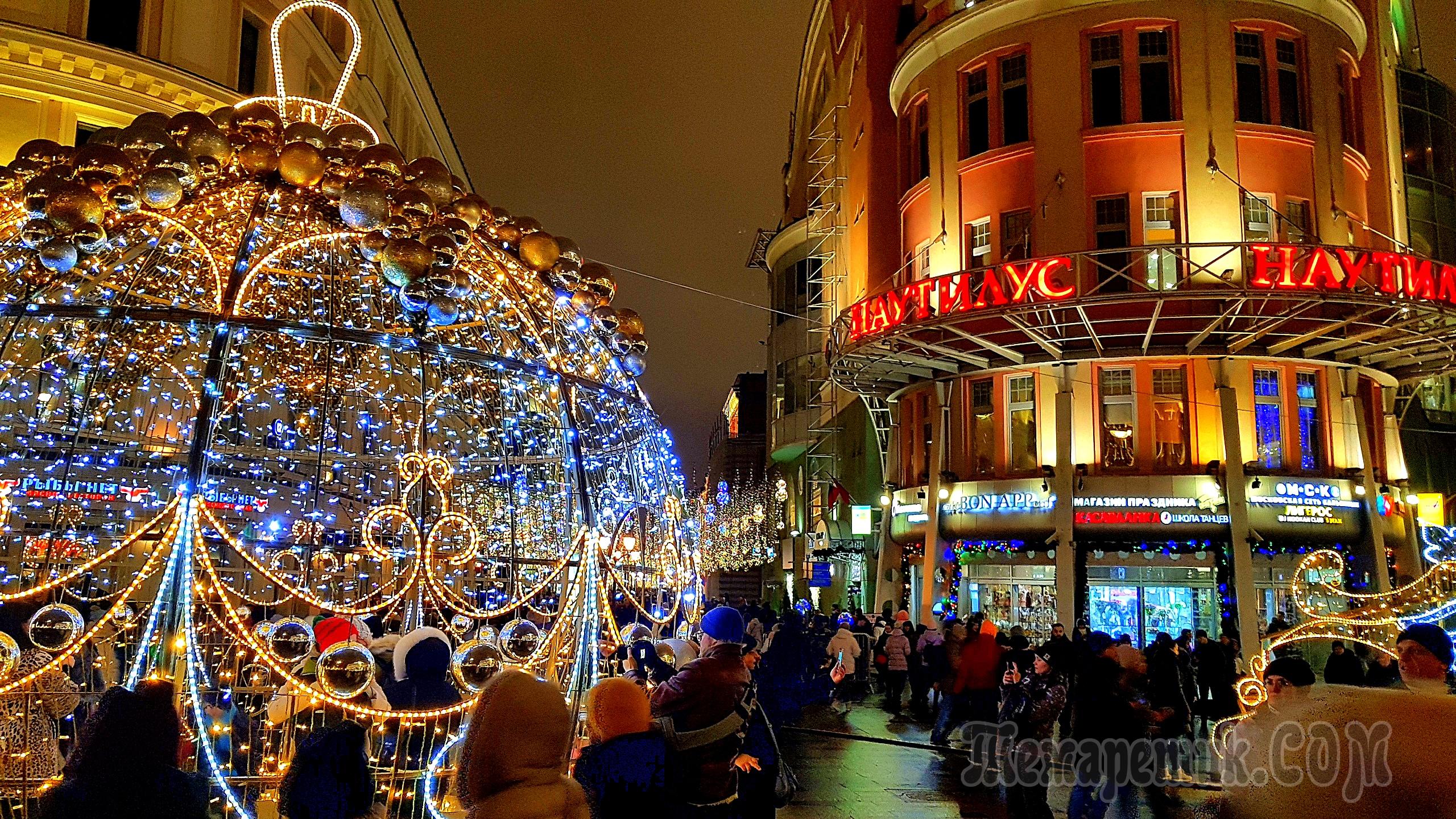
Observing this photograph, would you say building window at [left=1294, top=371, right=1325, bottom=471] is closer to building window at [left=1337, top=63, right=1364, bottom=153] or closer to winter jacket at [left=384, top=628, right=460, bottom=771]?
building window at [left=1337, top=63, right=1364, bottom=153]

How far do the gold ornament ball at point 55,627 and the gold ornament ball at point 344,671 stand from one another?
119 cm

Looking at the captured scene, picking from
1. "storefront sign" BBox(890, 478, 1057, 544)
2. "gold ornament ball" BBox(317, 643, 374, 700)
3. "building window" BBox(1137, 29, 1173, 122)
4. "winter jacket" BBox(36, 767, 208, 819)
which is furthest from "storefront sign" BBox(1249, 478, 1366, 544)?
"winter jacket" BBox(36, 767, 208, 819)

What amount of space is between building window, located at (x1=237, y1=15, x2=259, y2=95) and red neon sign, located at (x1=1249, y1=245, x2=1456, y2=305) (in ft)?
68.6

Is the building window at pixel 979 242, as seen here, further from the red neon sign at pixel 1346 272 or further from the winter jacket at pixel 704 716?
the winter jacket at pixel 704 716

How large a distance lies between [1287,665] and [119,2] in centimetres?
2342

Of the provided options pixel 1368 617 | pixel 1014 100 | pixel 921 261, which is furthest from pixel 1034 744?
pixel 1014 100

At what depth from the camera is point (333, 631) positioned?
785cm

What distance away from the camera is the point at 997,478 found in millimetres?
23594

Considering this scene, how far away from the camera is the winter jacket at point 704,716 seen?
4.80 m

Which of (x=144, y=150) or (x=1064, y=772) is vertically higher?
(x=144, y=150)

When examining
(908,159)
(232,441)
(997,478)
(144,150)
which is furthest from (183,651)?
(908,159)

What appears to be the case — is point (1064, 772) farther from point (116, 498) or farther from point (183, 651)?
point (116, 498)

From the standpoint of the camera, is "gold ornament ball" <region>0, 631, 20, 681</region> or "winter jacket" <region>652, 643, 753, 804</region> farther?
"gold ornament ball" <region>0, 631, 20, 681</region>

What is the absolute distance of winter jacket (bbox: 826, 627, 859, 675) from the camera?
59.7ft
